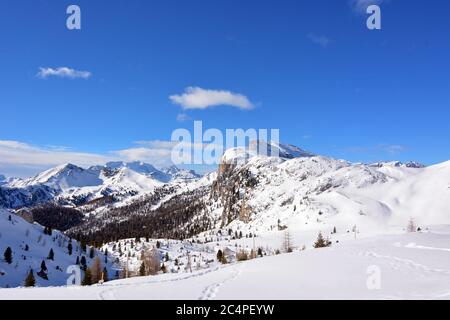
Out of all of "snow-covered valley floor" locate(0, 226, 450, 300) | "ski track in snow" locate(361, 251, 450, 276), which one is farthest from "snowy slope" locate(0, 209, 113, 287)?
"ski track in snow" locate(361, 251, 450, 276)

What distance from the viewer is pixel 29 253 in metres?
160

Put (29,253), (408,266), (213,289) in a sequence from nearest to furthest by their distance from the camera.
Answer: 1. (213,289)
2. (408,266)
3. (29,253)

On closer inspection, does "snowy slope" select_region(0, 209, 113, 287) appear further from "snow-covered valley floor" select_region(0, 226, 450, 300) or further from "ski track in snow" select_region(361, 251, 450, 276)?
"ski track in snow" select_region(361, 251, 450, 276)

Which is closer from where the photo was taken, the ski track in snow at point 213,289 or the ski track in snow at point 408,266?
the ski track in snow at point 213,289

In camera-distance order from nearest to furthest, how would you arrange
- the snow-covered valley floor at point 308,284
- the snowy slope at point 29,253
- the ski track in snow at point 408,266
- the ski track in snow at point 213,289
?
the ski track in snow at point 213,289 → the snow-covered valley floor at point 308,284 → the ski track in snow at point 408,266 → the snowy slope at point 29,253

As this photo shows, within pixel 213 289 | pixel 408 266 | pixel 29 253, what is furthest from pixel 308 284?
pixel 29 253

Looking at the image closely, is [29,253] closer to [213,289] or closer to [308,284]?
[213,289]

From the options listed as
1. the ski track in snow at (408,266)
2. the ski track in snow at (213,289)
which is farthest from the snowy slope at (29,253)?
the ski track in snow at (408,266)

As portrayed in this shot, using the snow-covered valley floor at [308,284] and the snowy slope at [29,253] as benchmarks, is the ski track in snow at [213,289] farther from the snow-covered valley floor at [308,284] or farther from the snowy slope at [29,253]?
the snowy slope at [29,253]

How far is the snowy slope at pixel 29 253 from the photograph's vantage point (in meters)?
133

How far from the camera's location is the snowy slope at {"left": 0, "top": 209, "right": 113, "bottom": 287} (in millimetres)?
133125

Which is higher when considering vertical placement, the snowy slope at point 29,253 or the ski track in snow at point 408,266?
the ski track in snow at point 408,266

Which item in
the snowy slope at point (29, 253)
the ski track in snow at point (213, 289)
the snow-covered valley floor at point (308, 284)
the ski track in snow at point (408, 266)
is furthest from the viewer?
the snowy slope at point (29, 253)
